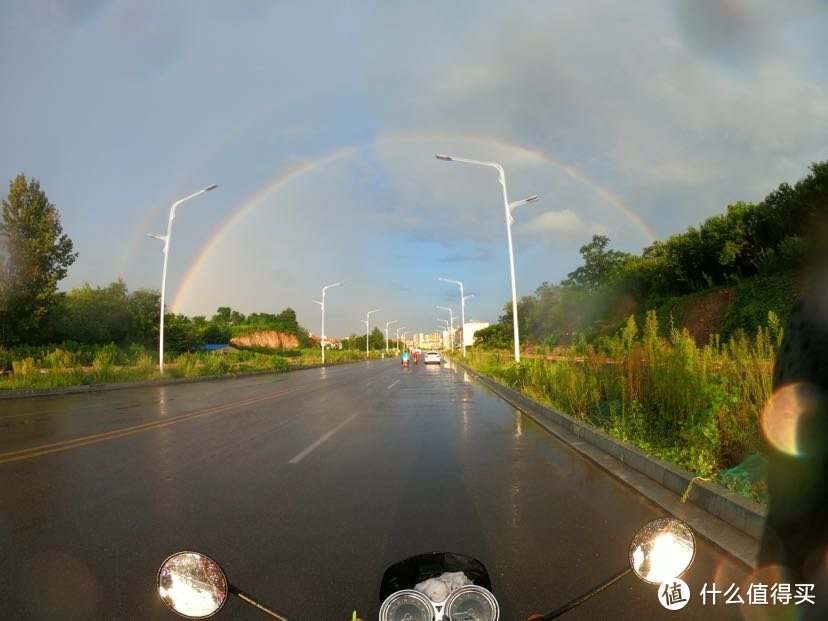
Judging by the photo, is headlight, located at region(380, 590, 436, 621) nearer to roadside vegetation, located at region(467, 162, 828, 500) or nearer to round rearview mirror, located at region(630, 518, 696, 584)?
round rearview mirror, located at region(630, 518, 696, 584)

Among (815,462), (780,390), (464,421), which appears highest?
(780,390)

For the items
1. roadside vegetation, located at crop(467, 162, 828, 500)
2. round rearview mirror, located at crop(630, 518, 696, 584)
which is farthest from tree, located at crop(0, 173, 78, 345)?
round rearview mirror, located at crop(630, 518, 696, 584)

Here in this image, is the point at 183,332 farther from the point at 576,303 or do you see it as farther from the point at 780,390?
the point at 780,390

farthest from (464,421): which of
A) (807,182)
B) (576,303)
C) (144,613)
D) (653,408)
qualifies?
(576,303)

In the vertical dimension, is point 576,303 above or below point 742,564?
above

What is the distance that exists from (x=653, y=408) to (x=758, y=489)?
4182 millimetres

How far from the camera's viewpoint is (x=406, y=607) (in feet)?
6.59

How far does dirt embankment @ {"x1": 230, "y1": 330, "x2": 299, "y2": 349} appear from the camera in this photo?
9362 centimetres

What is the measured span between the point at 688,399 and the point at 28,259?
144ft

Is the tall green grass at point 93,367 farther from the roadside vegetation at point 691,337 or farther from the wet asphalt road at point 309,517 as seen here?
the roadside vegetation at point 691,337

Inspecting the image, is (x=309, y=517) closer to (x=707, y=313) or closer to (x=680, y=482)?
(x=680, y=482)

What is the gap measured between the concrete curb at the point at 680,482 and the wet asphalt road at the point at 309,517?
1.55 ft

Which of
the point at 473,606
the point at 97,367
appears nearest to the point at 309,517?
the point at 473,606

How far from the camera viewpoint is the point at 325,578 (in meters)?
4.25
